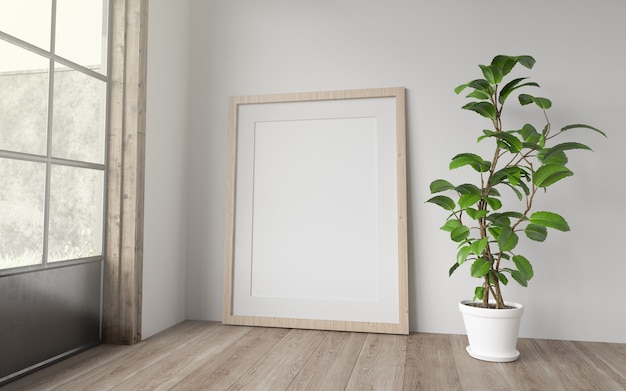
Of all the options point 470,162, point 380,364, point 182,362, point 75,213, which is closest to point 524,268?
point 470,162

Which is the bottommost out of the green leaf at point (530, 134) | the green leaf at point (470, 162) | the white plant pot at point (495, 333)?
the white plant pot at point (495, 333)

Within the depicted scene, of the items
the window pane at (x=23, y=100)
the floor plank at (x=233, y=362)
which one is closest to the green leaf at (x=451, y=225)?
the floor plank at (x=233, y=362)

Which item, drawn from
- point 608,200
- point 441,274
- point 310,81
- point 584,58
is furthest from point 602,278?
point 310,81

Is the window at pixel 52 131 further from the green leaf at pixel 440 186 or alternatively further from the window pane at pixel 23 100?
the green leaf at pixel 440 186

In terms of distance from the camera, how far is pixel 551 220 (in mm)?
2023

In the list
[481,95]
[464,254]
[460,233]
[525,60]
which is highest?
[525,60]

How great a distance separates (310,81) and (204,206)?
41.7 inches

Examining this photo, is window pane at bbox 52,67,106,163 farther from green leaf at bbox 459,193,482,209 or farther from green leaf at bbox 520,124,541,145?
green leaf at bbox 520,124,541,145

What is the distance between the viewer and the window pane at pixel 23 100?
5.69 ft

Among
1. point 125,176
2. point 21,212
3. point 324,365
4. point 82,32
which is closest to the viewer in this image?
point 21,212

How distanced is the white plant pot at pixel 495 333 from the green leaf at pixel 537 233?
14.0 inches

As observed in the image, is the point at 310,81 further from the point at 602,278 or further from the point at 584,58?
the point at 602,278

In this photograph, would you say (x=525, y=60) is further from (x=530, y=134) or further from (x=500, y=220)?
(x=500, y=220)

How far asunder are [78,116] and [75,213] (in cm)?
48
